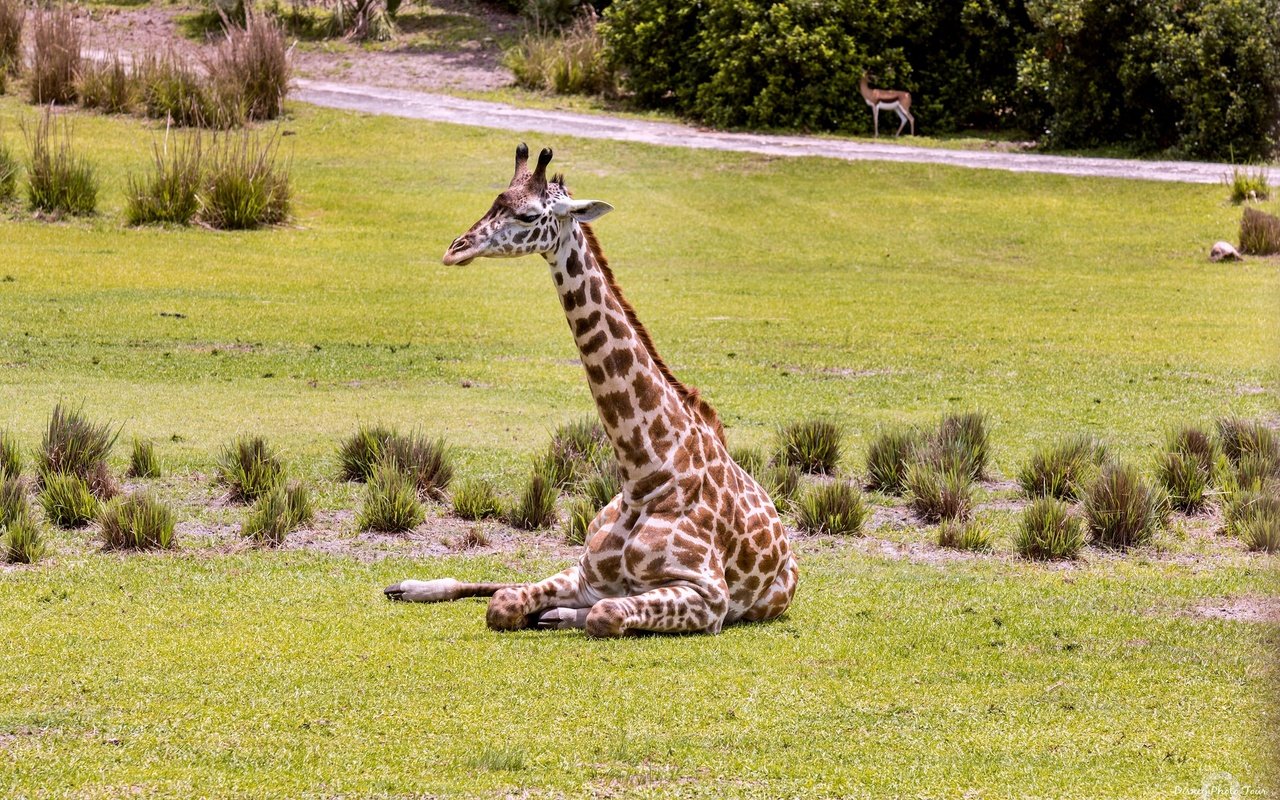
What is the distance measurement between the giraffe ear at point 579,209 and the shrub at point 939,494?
4.42 meters

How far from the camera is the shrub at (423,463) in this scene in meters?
12.5

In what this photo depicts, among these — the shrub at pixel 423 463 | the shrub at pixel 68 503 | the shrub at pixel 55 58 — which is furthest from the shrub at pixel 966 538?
the shrub at pixel 55 58

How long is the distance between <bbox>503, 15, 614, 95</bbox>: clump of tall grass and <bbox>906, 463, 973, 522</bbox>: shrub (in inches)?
1012

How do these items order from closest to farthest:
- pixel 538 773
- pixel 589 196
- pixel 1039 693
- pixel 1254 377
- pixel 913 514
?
pixel 538 773, pixel 1039 693, pixel 913 514, pixel 1254 377, pixel 589 196

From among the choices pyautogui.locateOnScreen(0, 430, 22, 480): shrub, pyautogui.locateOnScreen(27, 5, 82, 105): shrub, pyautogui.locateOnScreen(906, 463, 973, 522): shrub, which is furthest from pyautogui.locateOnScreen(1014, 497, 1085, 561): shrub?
pyautogui.locateOnScreen(27, 5, 82, 105): shrub

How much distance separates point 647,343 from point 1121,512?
4.06 m

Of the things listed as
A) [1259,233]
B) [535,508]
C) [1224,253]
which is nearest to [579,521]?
[535,508]

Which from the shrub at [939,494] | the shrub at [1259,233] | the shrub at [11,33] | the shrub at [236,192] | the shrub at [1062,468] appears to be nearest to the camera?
the shrub at [939,494]

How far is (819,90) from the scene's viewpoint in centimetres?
3456

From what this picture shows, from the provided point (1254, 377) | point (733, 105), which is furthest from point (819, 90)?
point (1254, 377)

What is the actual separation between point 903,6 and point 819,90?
2.44 m

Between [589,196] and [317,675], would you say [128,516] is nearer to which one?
[317,675]

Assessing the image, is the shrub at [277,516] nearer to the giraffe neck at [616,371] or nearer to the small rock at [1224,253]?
the giraffe neck at [616,371]

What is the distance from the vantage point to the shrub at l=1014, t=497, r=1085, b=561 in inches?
438
